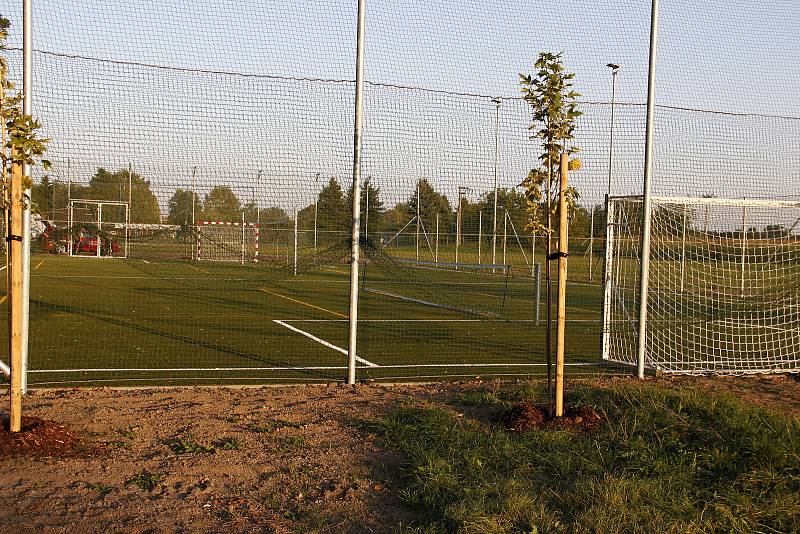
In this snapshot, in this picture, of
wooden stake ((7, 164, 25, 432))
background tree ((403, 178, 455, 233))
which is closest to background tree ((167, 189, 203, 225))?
background tree ((403, 178, 455, 233))

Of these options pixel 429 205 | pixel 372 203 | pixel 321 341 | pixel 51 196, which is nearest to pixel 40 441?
pixel 51 196

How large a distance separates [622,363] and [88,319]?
9.47 m

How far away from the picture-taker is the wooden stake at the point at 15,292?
A: 18.0 ft

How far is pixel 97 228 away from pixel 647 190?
21.3 ft

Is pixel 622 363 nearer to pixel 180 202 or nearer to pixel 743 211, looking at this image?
pixel 743 211

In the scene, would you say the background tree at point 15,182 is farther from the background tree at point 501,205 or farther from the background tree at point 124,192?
the background tree at point 501,205

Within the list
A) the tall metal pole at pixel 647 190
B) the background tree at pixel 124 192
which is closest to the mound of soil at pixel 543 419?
the tall metal pole at pixel 647 190

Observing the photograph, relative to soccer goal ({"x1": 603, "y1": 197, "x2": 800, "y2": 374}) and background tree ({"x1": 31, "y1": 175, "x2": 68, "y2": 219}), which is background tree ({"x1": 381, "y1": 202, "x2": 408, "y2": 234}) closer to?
soccer goal ({"x1": 603, "y1": 197, "x2": 800, "y2": 374})

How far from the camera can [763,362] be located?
10.3 metres

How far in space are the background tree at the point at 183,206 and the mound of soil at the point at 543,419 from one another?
4308 mm

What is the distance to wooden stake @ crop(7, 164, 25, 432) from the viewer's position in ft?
18.0

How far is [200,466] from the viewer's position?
5.21 meters

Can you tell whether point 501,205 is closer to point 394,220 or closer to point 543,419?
point 394,220

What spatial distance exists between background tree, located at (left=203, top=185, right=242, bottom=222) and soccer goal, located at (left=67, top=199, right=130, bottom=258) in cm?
108
